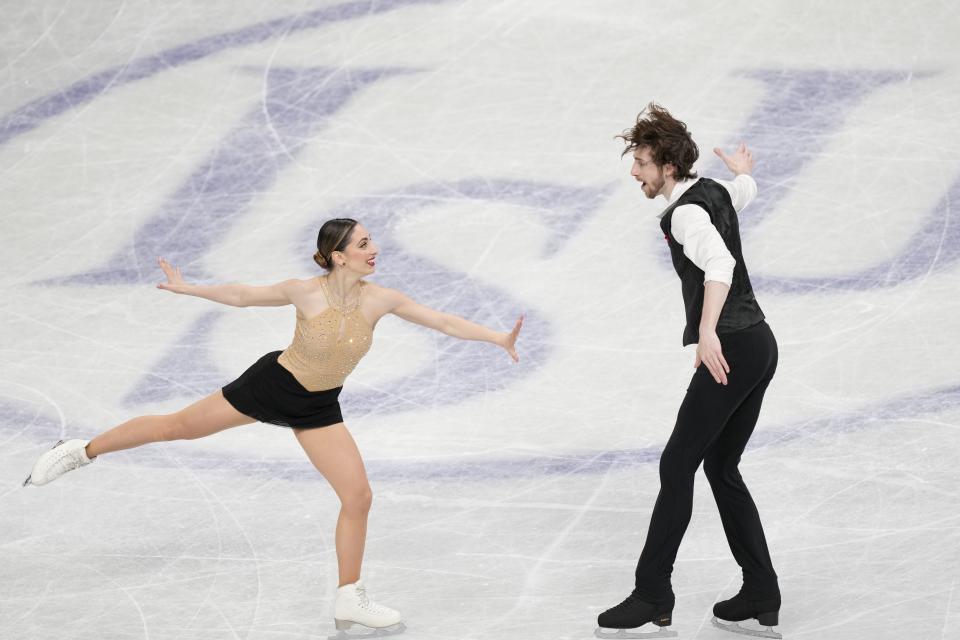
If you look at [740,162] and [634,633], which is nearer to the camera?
[634,633]

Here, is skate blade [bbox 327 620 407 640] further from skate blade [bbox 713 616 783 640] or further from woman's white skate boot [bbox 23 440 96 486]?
woman's white skate boot [bbox 23 440 96 486]

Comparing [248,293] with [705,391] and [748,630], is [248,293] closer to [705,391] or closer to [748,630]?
[705,391]

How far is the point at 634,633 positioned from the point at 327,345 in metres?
1.36

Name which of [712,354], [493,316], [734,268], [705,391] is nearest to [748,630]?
[705,391]

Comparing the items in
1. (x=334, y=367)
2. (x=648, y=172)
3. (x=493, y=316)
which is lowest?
(x=493, y=316)

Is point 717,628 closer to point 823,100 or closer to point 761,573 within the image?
point 761,573

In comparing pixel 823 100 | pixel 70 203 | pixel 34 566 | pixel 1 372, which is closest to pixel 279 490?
pixel 34 566

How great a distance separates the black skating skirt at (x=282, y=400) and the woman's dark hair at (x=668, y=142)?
1329 mm

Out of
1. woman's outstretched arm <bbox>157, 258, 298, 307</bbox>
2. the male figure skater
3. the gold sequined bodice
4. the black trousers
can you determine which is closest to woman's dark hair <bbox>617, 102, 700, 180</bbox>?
the male figure skater

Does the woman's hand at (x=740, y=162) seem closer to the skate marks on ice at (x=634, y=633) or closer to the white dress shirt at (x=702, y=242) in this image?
the white dress shirt at (x=702, y=242)

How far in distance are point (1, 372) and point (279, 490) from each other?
80.1 inches

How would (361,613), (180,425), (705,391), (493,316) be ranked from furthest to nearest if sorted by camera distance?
(493,316), (180,425), (361,613), (705,391)

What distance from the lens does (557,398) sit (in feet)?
20.3

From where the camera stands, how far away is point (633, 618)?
13.5 feet
